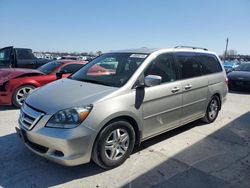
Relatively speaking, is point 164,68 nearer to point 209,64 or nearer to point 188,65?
point 188,65

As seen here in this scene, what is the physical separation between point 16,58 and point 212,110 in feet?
32.3

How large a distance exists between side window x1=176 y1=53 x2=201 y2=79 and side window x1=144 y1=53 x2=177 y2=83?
0.23m

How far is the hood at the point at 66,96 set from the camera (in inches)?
135

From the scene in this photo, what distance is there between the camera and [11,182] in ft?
11.0

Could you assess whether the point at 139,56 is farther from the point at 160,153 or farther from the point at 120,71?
the point at 160,153

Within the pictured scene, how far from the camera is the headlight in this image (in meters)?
3.27

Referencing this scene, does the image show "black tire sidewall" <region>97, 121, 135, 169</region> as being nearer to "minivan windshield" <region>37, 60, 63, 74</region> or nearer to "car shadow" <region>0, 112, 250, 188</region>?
"car shadow" <region>0, 112, 250, 188</region>

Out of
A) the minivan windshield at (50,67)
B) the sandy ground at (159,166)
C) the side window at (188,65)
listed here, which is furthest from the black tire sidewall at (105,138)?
the minivan windshield at (50,67)

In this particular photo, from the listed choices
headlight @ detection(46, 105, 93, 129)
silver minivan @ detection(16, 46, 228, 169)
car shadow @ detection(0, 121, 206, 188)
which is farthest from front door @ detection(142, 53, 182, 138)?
headlight @ detection(46, 105, 93, 129)

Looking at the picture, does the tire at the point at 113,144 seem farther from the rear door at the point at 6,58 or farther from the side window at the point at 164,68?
the rear door at the point at 6,58

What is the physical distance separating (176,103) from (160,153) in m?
0.94

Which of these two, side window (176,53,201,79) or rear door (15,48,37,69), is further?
rear door (15,48,37,69)

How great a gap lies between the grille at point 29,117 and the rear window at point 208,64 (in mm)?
3549

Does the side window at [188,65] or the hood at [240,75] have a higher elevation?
the side window at [188,65]
